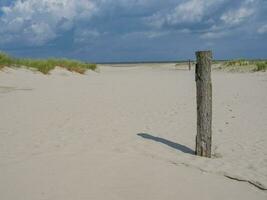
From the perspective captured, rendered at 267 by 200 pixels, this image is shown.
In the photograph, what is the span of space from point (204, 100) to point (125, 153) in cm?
153

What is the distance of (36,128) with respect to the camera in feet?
28.2

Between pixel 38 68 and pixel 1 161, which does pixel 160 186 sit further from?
pixel 38 68

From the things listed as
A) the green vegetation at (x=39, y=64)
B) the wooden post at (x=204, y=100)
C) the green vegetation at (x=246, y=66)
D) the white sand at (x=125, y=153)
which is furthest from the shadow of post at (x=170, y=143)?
the green vegetation at (x=246, y=66)

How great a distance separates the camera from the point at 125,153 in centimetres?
651

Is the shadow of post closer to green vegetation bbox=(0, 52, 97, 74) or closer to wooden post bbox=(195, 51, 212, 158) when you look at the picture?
wooden post bbox=(195, 51, 212, 158)

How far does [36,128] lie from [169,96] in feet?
24.1

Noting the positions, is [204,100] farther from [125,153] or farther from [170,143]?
[125,153]

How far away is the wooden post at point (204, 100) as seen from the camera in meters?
6.31

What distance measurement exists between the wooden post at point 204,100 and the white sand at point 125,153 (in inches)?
10.3

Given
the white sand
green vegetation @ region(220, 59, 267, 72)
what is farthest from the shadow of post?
green vegetation @ region(220, 59, 267, 72)

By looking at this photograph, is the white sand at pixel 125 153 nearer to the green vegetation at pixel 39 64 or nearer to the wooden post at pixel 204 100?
the wooden post at pixel 204 100

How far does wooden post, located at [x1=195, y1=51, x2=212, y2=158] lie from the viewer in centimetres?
631

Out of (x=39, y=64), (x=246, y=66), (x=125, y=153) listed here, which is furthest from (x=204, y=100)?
(x=246, y=66)

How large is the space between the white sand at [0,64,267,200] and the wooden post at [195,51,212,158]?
0.26 m
